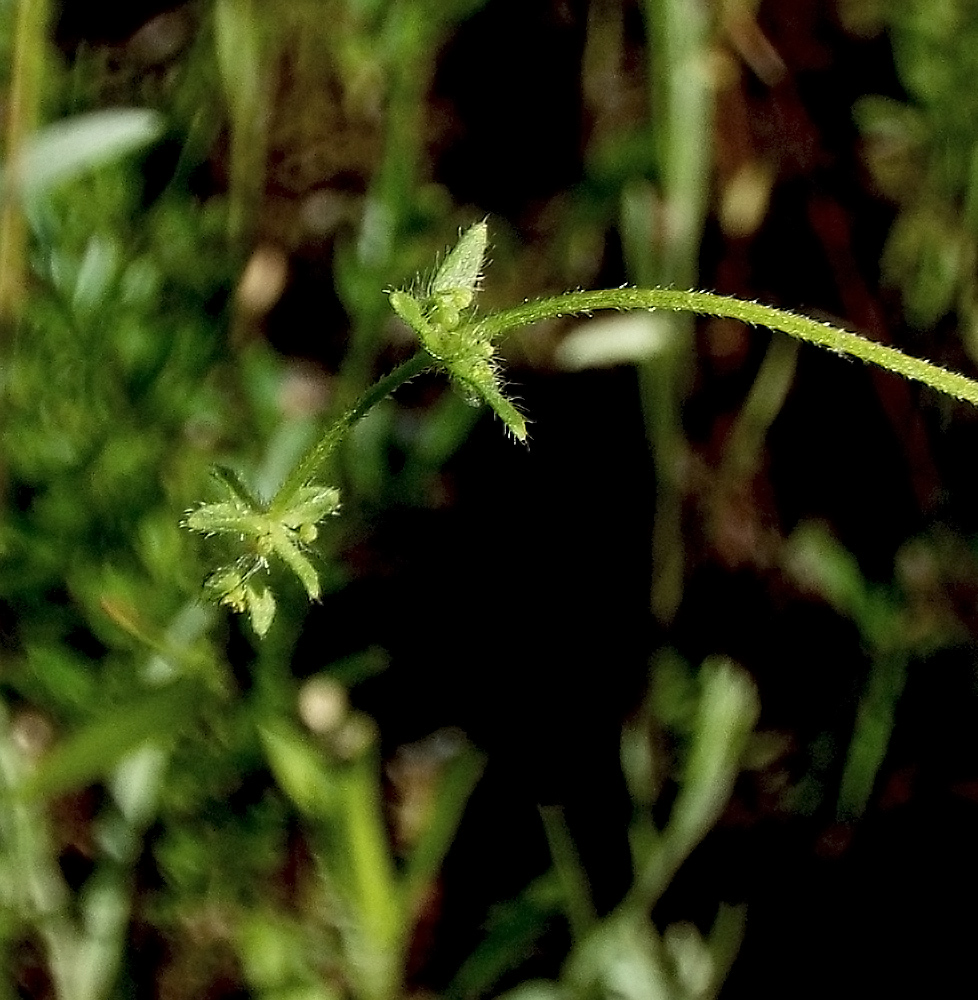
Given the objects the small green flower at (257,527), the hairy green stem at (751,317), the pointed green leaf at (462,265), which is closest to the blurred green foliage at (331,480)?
the small green flower at (257,527)

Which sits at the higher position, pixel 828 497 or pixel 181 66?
pixel 181 66

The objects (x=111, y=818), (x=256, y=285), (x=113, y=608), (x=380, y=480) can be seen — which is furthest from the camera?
(x=256, y=285)

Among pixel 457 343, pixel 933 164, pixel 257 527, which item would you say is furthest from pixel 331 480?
pixel 933 164

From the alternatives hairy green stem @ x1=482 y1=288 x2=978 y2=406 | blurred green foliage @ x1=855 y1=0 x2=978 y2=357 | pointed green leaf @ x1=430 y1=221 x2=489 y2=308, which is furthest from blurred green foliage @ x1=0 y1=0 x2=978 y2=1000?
hairy green stem @ x1=482 y1=288 x2=978 y2=406

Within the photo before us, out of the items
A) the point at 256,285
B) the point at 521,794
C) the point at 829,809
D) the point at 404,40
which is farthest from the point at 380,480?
the point at 829,809

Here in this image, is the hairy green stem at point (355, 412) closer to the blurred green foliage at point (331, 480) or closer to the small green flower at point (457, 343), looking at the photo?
the small green flower at point (457, 343)

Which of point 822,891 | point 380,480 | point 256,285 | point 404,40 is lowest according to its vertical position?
point 822,891

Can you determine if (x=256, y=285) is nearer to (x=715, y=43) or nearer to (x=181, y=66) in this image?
(x=181, y=66)
